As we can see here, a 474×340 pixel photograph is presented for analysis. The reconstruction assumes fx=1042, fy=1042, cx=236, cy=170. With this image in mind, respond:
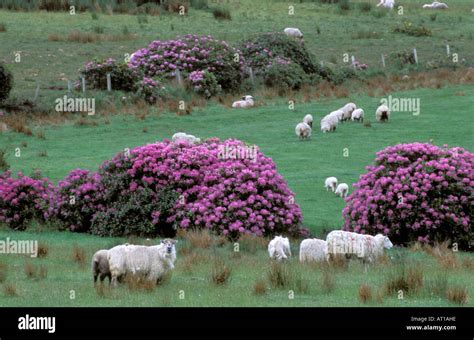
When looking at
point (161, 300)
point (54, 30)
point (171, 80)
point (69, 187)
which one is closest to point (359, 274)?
point (161, 300)

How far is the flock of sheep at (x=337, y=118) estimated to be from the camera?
34.7 meters

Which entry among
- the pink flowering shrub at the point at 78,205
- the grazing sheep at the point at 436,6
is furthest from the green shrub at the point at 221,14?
the pink flowering shrub at the point at 78,205

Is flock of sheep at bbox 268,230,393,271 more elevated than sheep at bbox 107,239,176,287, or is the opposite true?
sheep at bbox 107,239,176,287

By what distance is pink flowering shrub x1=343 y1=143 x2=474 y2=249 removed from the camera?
71.6 ft

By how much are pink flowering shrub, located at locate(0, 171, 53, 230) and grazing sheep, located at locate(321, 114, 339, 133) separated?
13778mm

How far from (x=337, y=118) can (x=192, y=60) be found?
458 inches

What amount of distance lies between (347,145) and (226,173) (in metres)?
10.8

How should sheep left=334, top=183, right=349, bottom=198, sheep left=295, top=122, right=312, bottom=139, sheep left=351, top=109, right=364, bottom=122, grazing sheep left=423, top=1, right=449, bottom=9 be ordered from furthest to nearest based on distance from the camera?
1. grazing sheep left=423, top=1, right=449, bottom=9
2. sheep left=351, top=109, right=364, bottom=122
3. sheep left=295, top=122, right=312, bottom=139
4. sheep left=334, top=183, right=349, bottom=198

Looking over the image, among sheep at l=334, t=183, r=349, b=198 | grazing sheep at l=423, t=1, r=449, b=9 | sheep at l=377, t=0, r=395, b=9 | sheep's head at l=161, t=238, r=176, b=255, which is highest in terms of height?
sheep at l=377, t=0, r=395, b=9

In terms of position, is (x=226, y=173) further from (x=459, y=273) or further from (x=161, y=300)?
(x=161, y=300)

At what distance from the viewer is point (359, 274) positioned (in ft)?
55.9

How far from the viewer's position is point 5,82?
39.2 m

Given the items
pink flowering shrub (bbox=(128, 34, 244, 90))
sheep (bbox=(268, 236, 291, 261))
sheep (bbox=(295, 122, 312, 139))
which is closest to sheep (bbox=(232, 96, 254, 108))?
pink flowering shrub (bbox=(128, 34, 244, 90))

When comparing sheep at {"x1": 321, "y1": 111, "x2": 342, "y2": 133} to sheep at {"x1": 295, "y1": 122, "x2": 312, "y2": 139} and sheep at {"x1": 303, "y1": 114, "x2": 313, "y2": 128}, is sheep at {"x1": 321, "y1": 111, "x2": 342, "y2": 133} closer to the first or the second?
sheep at {"x1": 303, "y1": 114, "x2": 313, "y2": 128}
